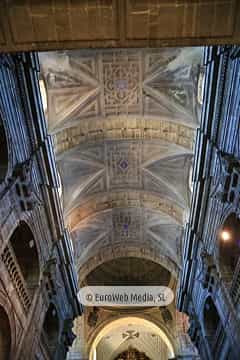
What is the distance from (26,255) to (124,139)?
5745 millimetres

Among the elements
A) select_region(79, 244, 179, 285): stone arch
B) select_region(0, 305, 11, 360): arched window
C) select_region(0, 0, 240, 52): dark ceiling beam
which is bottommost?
select_region(0, 305, 11, 360): arched window

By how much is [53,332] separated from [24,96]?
8.02 metres

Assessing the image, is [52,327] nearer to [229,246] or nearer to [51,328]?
[51,328]

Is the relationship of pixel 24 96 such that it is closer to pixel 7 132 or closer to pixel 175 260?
pixel 7 132

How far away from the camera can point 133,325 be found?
24453 millimetres

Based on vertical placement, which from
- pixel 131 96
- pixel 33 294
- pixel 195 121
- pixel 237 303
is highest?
pixel 131 96

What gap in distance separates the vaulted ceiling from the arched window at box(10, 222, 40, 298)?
12.5 feet

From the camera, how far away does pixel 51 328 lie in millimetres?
12648

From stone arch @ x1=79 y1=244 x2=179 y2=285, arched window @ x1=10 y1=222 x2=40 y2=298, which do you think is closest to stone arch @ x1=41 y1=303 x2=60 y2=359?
arched window @ x1=10 y1=222 x2=40 y2=298

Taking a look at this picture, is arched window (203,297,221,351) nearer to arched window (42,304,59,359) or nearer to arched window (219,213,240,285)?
arched window (219,213,240,285)

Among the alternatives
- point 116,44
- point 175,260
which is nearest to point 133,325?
point 175,260

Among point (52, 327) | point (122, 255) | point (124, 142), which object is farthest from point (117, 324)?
point (124, 142)

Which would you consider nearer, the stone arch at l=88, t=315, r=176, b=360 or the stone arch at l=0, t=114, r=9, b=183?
the stone arch at l=0, t=114, r=9, b=183

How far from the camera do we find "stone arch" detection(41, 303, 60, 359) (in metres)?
12.1
